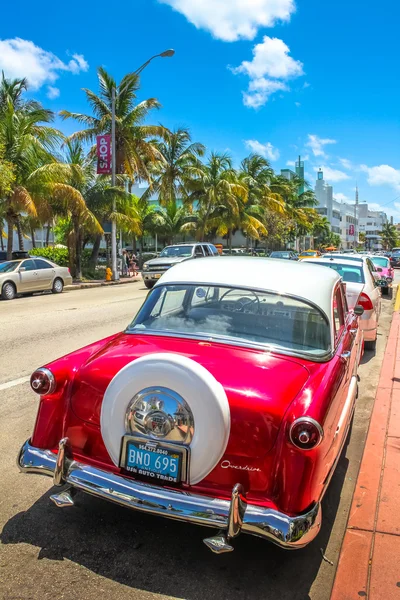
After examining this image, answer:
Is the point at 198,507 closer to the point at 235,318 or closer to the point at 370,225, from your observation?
the point at 235,318

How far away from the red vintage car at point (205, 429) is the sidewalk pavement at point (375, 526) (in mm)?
440

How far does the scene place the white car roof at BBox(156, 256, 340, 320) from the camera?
3.76m

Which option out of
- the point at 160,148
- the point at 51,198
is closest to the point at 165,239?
the point at 160,148

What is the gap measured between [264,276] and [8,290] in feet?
47.3

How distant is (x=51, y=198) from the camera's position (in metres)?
22.7

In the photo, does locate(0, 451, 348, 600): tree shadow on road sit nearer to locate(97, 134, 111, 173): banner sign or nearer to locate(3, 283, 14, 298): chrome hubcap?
locate(3, 283, 14, 298): chrome hubcap

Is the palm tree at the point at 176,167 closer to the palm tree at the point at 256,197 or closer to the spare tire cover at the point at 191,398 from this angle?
the palm tree at the point at 256,197

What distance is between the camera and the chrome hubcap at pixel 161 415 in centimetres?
263

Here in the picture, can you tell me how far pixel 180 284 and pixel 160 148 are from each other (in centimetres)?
3135

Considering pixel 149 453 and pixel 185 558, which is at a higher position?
pixel 149 453

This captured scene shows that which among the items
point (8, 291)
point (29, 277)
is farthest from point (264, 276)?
point (29, 277)

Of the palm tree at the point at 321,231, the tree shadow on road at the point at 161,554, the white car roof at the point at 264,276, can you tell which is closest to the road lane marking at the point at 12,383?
the tree shadow on road at the point at 161,554

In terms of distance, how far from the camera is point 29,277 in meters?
17.3

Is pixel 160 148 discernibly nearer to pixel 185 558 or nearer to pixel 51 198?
pixel 51 198
